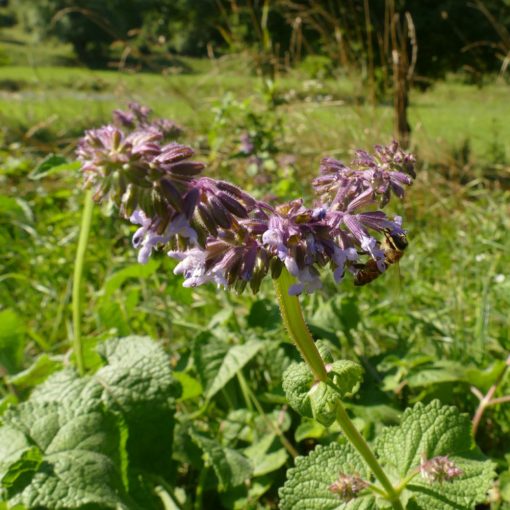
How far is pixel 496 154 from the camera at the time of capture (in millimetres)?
6188

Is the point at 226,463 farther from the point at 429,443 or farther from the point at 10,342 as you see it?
the point at 10,342

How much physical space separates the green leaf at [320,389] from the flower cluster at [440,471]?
0.28 metres

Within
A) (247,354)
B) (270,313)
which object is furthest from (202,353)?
(270,313)

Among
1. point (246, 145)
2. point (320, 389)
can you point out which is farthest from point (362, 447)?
point (246, 145)

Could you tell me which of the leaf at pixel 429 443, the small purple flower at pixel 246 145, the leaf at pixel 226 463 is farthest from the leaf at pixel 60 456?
the small purple flower at pixel 246 145

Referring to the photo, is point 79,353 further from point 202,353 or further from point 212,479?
point 212,479

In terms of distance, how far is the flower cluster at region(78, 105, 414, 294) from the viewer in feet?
2.60

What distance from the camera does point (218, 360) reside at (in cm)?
196

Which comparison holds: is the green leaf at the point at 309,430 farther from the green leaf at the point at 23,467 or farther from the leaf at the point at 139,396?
the green leaf at the point at 23,467

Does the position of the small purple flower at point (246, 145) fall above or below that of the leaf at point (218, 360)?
above

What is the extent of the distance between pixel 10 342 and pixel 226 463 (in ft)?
3.12

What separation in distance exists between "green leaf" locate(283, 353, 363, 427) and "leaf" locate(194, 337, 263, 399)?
82cm

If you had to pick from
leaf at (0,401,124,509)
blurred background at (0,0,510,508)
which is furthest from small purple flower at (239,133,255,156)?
leaf at (0,401,124,509)

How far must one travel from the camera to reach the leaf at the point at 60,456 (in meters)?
1.40
